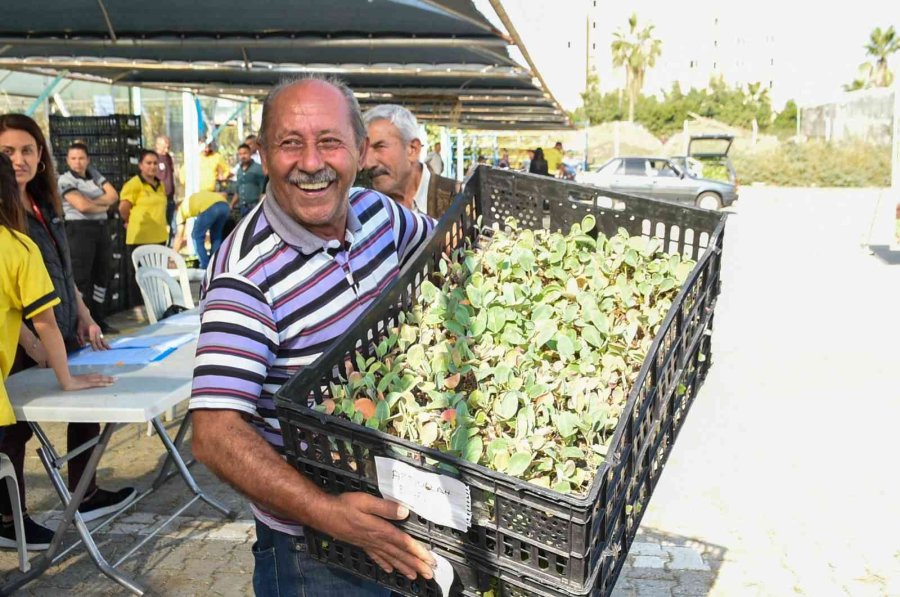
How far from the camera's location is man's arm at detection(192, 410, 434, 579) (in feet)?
4.90

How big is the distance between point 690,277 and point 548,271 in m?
0.44

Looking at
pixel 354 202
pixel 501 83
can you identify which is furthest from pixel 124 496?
pixel 501 83

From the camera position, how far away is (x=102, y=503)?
451cm

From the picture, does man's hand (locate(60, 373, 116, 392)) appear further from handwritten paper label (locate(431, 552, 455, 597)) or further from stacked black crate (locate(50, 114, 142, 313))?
stacked black crate (locate(50, 114, 142, 313))

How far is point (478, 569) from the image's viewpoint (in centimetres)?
144

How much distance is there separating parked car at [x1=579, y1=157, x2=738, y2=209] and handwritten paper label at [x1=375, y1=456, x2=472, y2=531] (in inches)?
966

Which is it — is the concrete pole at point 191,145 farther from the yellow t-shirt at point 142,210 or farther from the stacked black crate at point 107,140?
the yellow t-shirt at point 142,210

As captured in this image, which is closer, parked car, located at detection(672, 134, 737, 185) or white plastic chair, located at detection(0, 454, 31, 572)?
white plastic chair, located at detection(0, 454, 31, 572)

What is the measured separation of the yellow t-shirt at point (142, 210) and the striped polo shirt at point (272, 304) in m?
7.83

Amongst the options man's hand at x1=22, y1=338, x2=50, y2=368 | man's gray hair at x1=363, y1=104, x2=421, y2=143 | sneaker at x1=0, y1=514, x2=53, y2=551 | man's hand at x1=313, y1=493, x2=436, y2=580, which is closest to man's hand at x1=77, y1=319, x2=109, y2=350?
man's hand at x1=22, y1=338, x2=50, y2=368

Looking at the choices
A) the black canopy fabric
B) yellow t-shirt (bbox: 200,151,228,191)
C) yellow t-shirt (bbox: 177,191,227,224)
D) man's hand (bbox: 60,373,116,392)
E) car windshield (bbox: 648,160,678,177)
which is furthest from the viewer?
car windshield (bbox: 648,160,678,177)

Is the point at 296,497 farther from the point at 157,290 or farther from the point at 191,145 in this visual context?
the point at 191,145

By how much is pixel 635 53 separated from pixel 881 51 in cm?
2088

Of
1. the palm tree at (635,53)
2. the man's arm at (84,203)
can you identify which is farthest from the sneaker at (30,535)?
the palm tree at (635,53)
